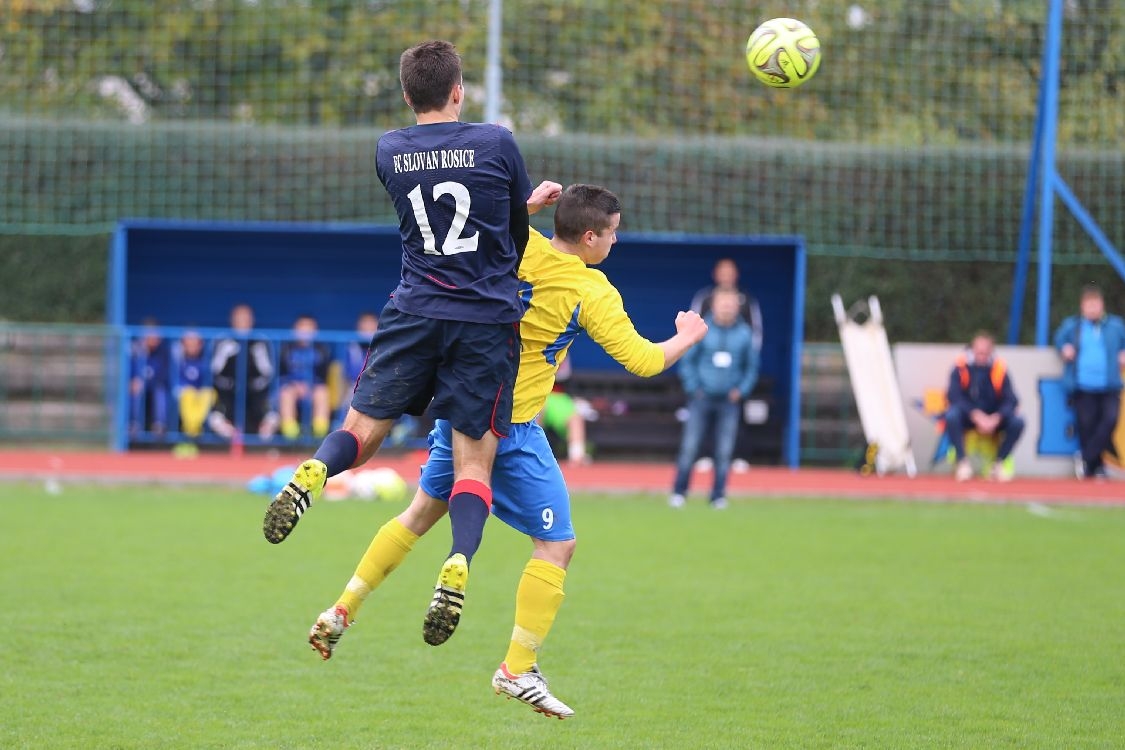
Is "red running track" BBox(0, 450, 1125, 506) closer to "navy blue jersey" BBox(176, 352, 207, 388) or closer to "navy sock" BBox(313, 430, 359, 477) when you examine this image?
"navy blue jersey" BBox(176, 352, 207, 388)

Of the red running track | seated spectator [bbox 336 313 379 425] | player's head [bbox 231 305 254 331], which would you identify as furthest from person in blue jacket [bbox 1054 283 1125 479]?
player's head [bbox 231 305 254 331]

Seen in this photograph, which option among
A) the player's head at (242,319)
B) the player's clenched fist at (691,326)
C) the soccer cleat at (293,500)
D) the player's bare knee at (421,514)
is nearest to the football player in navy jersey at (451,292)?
the soccer cleat at (293,500)

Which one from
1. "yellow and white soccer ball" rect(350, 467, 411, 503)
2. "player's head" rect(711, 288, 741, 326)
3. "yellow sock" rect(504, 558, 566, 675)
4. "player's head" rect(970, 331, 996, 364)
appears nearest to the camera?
"yellow sock" rect(504, 558, 566, 675)

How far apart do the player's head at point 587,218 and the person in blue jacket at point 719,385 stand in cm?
851

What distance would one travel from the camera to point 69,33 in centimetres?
2092

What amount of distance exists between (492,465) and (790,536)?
7242 mm

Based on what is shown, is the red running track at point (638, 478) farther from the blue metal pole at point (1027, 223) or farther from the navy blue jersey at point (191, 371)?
the blue metal pole at point (1027, 223)

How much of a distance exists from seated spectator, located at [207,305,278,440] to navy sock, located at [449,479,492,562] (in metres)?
13.0

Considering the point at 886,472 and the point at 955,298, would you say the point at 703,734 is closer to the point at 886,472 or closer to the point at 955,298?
the point at 886,472

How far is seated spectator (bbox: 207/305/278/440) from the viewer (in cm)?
1852

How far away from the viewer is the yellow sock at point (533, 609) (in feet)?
19.7

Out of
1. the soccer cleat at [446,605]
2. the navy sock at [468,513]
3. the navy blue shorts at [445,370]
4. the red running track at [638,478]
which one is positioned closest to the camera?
the soccer cleat at [446,605]

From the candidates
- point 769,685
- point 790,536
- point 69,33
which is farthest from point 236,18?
point 769,685

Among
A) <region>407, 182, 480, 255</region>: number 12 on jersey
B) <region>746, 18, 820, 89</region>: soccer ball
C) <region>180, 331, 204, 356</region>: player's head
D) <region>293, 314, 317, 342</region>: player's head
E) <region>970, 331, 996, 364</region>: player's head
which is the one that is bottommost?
<region>180, 331, 204, 356</region>: player's head
